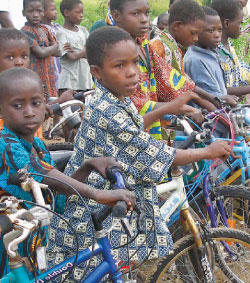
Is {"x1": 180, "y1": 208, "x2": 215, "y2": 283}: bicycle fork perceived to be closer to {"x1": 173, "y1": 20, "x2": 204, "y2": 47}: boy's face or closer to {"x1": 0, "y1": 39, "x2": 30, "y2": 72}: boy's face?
{"x1": 0, "y1": 39, "x2": 30, "y2": 72}: boy's face

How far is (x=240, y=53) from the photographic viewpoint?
801 cm

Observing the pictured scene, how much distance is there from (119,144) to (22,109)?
508 mm

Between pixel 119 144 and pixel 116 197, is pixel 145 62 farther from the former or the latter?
pixel 116 197

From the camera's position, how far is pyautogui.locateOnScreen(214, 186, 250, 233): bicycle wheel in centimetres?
329

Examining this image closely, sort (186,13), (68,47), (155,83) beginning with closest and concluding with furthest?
(155,83) → (186,13) → (68,47)

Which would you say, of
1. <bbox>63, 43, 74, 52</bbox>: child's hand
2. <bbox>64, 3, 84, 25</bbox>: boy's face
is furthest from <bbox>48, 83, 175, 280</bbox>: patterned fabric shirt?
<bbox>64, 3, 84, 25</bbox>: boy's face

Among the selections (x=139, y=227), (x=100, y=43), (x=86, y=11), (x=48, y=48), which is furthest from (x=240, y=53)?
(x=139, y=227)

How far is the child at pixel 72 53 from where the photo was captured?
676 cm

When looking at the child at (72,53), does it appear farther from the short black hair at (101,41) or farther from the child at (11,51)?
the short black hair at (101,41)

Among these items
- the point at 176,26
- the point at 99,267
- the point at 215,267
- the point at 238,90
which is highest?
the point at 176,26

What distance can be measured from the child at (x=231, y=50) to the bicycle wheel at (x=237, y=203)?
1193mm

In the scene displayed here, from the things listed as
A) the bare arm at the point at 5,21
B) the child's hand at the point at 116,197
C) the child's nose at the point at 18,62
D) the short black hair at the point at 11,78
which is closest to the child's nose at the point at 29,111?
the short black hair at the point at 11,78

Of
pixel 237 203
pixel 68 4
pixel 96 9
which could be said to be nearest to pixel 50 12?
pixel 68 4

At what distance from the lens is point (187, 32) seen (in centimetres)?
392
